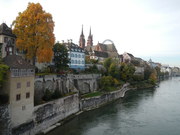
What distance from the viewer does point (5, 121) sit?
1712 centimetres

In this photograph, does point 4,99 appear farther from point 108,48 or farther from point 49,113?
point 108,48

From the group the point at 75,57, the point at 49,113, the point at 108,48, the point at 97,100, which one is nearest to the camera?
the point at 49,113

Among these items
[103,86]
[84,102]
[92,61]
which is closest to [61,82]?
[84,102]

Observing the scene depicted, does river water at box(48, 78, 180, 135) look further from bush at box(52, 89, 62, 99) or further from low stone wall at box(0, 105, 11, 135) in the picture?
low stone wall at box(0, 105, 11, 135)

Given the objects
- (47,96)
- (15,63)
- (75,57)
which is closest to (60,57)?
(75,57)

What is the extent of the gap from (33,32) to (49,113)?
443 inches

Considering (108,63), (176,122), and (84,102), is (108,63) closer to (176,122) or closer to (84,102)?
(84,102)

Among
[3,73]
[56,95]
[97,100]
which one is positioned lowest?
[97,100]

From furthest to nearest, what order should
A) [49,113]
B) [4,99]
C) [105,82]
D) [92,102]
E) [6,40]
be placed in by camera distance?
[105,82] → [92,102] → [6,40] → [49,113] → [4,99]

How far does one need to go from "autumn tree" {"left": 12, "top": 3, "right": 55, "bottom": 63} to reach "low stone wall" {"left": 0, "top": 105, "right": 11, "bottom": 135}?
32.5ft

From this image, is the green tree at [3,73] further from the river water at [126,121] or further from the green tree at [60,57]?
the green tree at [60,57]

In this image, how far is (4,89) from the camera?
60.4ft

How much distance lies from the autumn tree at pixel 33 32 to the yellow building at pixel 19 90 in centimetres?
566

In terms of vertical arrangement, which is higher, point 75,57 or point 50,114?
point 75,57
